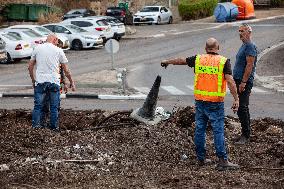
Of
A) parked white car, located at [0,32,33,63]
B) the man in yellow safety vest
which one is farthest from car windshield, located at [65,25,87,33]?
the man in yellow safety vest

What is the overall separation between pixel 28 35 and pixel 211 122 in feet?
83.1

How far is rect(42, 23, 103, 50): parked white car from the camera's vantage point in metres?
38.6

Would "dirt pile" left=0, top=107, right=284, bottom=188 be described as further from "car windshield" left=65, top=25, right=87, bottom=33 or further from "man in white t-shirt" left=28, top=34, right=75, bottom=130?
"car windshield" left=65, top=25, right=87, bottom=33

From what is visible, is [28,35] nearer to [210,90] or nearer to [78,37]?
[78,37]

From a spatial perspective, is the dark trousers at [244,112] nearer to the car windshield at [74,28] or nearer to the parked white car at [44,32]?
the parked white car at [44,32]

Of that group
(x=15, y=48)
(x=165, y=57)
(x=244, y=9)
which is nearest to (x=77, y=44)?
(x=165, y=57)

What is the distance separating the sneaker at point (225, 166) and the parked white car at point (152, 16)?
1773 inches

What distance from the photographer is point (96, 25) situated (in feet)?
135

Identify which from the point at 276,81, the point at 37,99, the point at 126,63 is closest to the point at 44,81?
the point at 37,99

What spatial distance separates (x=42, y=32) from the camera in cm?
3603

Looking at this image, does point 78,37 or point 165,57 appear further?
point 78,37

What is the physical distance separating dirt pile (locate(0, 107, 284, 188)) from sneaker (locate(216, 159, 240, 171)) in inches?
4.4

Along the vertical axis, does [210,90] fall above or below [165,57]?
above

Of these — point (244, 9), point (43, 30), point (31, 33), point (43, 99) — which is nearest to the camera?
point (43, 99)
